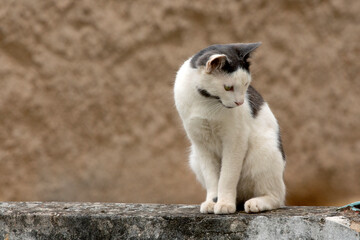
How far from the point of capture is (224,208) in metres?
2.12

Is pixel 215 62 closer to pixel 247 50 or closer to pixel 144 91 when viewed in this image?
pixel 247 50

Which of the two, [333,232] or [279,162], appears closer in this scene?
[333,232]

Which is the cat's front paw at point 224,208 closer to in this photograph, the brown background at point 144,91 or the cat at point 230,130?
the cat at point 230,130

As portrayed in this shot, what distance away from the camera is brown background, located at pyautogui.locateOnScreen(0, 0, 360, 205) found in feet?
9.50

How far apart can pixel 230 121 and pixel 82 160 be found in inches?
40.4

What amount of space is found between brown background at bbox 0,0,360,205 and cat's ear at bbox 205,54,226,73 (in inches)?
32.7

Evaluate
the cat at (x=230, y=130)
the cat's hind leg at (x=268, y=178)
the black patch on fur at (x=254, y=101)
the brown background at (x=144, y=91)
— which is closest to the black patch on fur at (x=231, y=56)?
the cat at (x=230, y=130)

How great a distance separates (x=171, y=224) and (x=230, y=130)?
404 mm

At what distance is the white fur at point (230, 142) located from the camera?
2123 millimetres

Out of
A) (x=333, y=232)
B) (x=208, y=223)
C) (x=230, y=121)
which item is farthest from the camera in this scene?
(x=230, y=121)

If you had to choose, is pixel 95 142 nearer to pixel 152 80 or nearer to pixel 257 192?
pixel 152 80

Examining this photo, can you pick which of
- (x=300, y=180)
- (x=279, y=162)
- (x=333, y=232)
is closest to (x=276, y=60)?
(x=300, y=180)

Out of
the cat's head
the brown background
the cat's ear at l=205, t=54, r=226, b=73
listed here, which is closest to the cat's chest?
the cat's head

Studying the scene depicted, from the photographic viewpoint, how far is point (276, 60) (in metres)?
2.94
